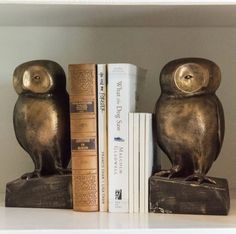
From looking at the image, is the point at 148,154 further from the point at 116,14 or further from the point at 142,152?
the point at 116,14

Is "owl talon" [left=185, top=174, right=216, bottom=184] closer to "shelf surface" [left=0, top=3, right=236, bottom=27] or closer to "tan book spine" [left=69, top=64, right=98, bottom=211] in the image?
"tan book spine" [left=69, top=64, right=98, bottom=211]

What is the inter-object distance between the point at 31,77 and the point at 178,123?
23cm

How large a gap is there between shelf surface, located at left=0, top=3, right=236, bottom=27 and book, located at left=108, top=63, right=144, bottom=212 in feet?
0.31

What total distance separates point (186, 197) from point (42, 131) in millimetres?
241

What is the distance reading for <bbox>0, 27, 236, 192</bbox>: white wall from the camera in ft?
3.12

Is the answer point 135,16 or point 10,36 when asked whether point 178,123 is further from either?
point 10,36

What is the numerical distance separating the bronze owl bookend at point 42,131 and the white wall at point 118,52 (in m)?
0.14

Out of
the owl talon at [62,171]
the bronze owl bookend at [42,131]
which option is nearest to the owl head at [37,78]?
the bronze owl bookend at [42,131]

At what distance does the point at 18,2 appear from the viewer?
27.7 inches

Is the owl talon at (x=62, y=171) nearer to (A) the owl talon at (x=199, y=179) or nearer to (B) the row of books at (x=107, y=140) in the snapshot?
(B) the row of books at (x=107, y=140)

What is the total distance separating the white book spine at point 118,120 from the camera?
76cm

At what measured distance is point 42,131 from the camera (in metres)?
0.80

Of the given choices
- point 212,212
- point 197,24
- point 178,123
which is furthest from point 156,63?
point 212,212

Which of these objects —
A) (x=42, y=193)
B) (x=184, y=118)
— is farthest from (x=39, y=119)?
(x=184, y=118)
